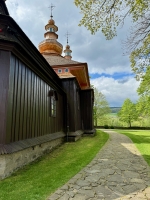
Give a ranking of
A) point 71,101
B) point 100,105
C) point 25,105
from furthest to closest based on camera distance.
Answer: point 100,105, point 71,101, point 25,105

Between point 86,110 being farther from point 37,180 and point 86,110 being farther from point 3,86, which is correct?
point 37,180

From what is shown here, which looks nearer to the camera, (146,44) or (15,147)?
(15,147)

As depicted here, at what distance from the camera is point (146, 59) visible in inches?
A: 316

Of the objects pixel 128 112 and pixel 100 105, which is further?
pixel 128 112

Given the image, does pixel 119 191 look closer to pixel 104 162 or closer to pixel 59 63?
pixel 104 162

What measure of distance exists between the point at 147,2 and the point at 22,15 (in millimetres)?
4968

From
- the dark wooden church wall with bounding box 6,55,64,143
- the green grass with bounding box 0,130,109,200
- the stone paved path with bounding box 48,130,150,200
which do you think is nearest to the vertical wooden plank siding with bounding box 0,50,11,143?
the dark wooden church wall with bounding box 6,55,64,143

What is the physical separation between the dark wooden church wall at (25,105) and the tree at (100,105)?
29324mm

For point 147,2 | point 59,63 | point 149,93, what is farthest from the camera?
point 149,93

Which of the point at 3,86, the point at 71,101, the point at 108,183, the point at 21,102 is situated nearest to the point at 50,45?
the point at 71,101

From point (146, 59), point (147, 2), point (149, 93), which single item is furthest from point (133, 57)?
point (149, 93)

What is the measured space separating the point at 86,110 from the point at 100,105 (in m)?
22.4

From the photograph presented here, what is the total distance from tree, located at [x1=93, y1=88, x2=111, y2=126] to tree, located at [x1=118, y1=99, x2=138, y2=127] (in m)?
4.35

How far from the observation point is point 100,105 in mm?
36688
